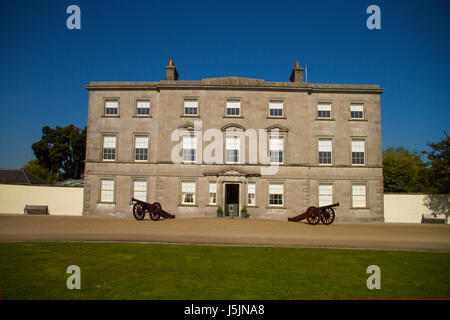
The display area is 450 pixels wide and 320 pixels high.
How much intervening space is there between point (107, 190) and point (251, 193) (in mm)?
12961

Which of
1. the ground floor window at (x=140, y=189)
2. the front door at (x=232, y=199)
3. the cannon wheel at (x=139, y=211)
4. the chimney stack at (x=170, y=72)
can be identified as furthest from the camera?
the chimney stack at (x=170, y=72)

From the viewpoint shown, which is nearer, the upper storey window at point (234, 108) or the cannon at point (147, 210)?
the cannon at point (147, 210)

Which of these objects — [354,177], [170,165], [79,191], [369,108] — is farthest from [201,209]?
[369,108]

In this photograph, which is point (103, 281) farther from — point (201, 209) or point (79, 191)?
point (79, 191)

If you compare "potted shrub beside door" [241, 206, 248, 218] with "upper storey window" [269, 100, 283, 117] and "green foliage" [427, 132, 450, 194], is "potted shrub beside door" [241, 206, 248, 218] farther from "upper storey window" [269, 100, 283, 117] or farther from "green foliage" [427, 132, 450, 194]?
"green foliage" [427, 132, 450, 194]

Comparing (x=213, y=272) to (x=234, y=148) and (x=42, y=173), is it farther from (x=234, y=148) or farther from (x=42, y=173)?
(x=42, y=173)

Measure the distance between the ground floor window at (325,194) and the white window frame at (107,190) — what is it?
18.5m

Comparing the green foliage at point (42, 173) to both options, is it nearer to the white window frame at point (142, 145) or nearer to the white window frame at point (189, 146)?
the white window frame at point (142, 145)

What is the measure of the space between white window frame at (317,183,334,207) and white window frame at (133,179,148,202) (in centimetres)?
1547

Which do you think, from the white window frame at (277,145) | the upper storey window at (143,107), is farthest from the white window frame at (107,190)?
the white window frame at (277,145)

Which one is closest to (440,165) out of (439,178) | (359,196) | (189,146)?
(439,178)

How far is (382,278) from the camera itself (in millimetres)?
6723

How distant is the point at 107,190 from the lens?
25312 mm

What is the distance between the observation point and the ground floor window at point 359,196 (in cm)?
2478
